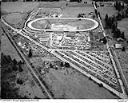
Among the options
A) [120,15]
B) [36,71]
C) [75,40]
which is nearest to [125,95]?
[36,71]

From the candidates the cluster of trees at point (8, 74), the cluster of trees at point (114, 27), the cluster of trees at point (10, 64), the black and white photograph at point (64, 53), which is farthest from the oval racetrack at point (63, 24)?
the cluster of trees at point (8, 74)

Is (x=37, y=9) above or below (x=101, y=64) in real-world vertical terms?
above

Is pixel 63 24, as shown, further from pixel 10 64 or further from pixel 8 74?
pixel 8 74

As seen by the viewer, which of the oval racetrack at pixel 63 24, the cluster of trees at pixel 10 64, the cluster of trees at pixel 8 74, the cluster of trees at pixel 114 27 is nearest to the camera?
the cluster of trees at pixel 8 74

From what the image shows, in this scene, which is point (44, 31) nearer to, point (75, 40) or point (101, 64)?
point (75, 40)

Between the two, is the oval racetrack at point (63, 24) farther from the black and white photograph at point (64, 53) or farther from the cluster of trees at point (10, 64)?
the cluster of trees at point (10, 64)

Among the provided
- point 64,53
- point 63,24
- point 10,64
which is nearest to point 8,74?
point 10,64

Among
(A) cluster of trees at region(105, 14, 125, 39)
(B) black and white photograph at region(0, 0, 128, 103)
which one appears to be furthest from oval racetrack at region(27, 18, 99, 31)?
(A) cluster of trees at region(105, 14, 125, 39)

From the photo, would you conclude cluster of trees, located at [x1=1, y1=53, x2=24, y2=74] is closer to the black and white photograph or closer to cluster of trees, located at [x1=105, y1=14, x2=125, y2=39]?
the black and white photograph
